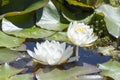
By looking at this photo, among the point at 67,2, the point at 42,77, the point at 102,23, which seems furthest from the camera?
the point at 102,23

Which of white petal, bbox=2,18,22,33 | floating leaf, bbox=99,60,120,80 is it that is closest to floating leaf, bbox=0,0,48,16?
white petal, bbox=2,18,22,33

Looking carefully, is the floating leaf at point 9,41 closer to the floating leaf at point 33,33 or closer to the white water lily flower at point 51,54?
the floating leaf at point 33,33

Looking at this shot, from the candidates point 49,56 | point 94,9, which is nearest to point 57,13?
point 94,9

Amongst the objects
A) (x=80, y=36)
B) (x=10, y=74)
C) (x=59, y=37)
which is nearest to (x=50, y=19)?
(x=59, y=37)

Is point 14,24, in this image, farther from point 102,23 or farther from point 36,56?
point 102,23

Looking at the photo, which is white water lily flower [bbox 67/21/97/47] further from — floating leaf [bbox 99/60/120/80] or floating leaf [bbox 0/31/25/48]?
floating leaf [bbox 0/31/25/48]

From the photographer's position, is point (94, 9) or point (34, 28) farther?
point (94, 9)

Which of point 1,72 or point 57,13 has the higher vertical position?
point 57,13
